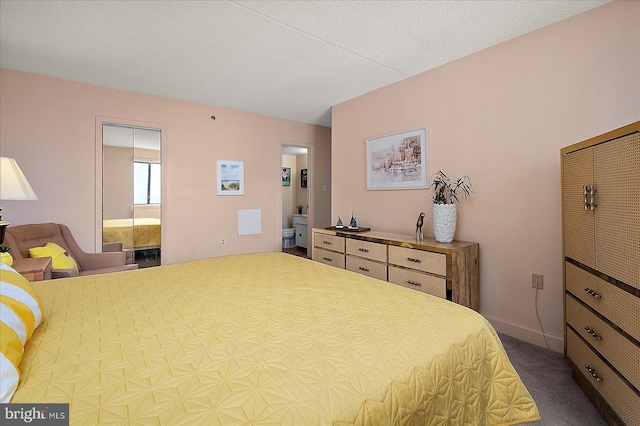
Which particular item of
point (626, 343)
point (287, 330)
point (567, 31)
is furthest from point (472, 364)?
point (567, 31)

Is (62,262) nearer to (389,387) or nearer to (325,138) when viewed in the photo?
(389,387)

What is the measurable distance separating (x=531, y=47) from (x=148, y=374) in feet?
11.0

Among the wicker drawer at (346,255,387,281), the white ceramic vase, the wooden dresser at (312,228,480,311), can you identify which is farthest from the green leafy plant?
the wicker drawer at (346,255,387,281)


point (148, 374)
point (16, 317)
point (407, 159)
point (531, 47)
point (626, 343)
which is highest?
point (531, 47)

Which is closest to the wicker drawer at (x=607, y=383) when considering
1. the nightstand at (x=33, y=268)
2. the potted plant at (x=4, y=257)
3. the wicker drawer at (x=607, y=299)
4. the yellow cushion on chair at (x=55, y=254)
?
the wicker drawer at (x=607, y=299)

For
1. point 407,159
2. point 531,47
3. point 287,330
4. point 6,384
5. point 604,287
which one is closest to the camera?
point 6,384

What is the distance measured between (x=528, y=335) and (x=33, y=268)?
12.6ft

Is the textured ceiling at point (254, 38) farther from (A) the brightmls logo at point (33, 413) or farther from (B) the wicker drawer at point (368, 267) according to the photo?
(A) the brightmls logo at point (33, 413)

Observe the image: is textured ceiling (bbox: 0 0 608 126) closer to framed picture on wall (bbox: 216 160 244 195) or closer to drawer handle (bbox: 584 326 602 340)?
framed picture on wall (bbox: 216 160 244 195)

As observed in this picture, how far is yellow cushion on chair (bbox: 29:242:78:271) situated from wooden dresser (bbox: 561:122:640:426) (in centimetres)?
392

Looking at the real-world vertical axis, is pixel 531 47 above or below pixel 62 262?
above

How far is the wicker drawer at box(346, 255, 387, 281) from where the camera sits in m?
3.16

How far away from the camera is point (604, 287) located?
1.54 meters

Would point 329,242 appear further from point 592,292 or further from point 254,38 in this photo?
point 592,292
